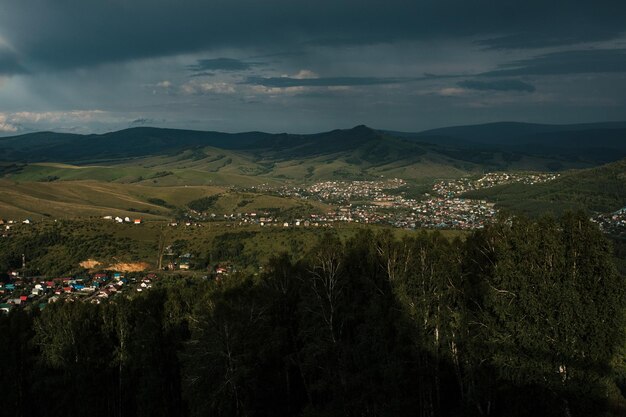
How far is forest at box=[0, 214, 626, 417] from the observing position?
60.5 feet

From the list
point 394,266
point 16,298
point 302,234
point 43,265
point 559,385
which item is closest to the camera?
point 559,385

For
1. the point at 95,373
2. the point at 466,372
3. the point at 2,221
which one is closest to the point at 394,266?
the point at 466,372

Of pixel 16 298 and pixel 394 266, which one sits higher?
pixel 394 266

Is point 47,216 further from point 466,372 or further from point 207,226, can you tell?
point 466,372

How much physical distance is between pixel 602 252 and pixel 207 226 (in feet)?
456

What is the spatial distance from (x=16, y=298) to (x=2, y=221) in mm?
81973

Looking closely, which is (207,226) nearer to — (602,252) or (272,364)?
(272,364)

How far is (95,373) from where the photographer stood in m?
30.4

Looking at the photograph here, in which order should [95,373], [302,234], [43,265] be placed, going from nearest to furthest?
[95,373], [43,265], [302,234]

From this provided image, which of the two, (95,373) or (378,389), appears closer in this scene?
(378,389)

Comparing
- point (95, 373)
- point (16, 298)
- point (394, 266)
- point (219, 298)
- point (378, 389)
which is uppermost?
point (394, 266)

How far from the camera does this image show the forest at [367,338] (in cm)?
1844

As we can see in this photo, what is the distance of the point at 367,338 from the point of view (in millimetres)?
22078

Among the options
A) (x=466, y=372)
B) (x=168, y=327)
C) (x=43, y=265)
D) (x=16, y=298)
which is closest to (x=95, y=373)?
(x=168, y=327)
